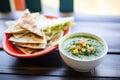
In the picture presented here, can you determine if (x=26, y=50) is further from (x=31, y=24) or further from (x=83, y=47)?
(x=83, y=47)

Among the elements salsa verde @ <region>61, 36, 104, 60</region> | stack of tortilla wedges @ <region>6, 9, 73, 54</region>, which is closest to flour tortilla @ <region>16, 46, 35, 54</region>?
stack of tortilla wedges @ <region>6, 9, 73, 54</region>

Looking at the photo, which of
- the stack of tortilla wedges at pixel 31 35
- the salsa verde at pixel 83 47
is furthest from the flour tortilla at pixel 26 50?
the salsa verde at pixel 83 47

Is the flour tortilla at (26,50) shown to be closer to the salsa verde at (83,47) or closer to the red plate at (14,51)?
the red plate at (14,51)

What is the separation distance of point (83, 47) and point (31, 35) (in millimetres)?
202

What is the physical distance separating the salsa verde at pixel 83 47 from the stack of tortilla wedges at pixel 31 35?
0.07m

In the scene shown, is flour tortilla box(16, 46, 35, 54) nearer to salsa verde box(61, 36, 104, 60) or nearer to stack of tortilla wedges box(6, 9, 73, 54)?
stack of tortilla wedges box(6, 9, 73, 54)

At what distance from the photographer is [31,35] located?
2.66 feet

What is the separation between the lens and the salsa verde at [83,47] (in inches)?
27.8

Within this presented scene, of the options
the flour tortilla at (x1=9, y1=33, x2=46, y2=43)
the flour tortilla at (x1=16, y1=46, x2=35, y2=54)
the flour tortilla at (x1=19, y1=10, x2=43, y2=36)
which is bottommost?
the flour tortilla at (x1=16, y1=46, x2=35, y2=54)

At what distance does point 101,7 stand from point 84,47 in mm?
1065

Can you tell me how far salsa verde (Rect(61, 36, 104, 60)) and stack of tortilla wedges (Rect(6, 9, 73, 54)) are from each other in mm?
68

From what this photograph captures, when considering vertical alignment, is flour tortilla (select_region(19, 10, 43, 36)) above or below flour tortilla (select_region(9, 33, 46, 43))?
above

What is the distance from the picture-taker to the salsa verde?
27.8 inches

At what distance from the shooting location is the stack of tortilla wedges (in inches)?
31.0
